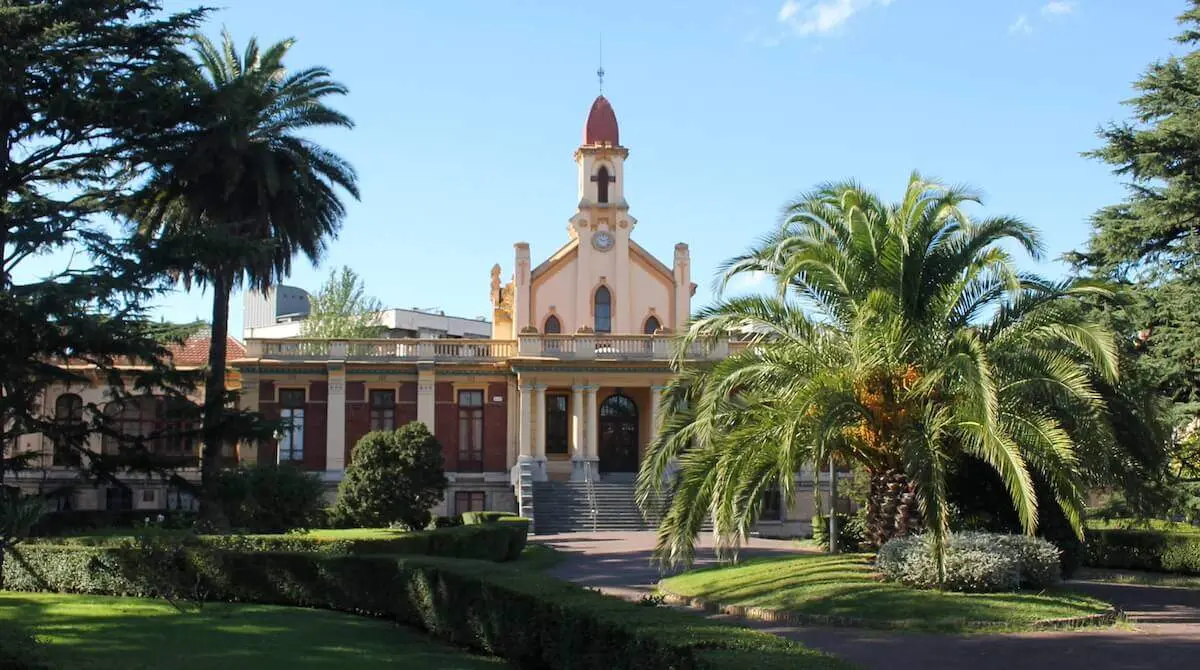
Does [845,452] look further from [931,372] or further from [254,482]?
[254,482]

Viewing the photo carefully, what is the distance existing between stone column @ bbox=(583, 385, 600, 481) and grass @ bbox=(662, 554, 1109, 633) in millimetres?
22952

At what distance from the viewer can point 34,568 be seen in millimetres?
22250

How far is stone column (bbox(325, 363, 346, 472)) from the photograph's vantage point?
46.6 meters

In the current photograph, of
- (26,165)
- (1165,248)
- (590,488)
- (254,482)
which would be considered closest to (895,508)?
(1165,248)

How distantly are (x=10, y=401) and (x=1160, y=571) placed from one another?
25.6 meters

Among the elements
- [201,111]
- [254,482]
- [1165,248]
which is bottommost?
[254,482]

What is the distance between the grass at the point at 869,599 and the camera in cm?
1727

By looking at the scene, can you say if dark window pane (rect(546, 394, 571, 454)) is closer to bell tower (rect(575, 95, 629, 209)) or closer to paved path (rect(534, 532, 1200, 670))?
bell tower (rect(575, 95, 629, 209))

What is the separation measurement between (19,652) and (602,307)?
39792 mm

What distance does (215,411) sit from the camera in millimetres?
32125

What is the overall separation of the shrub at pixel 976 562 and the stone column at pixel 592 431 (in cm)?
2584

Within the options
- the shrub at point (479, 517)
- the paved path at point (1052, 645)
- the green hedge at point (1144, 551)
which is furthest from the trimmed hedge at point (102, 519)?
the green hedge at point (1144, 551)

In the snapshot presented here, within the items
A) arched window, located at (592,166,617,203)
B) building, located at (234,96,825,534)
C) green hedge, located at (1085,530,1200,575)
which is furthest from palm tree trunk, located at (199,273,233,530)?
green hedge, located at (1085,530,1200,575)

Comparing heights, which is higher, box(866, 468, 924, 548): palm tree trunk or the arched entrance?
the arched entrance
